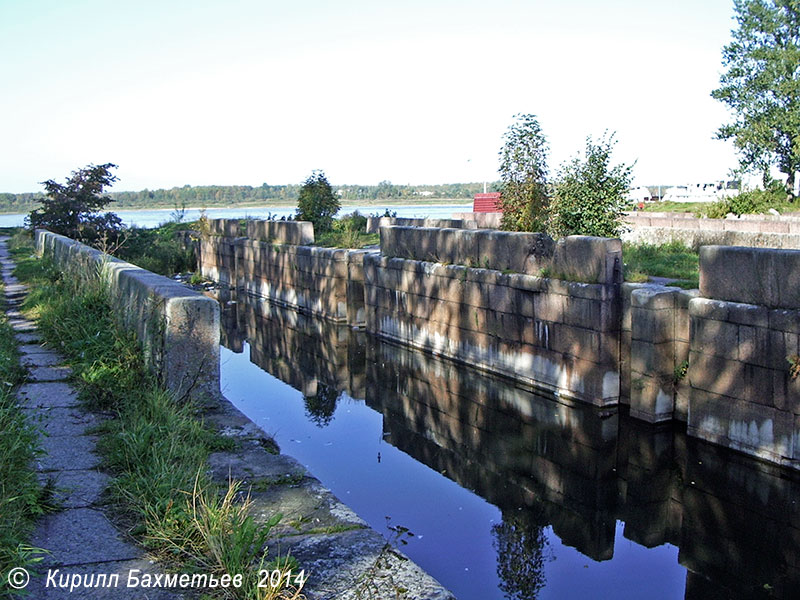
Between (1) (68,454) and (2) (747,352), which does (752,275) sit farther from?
(1) (68,454)

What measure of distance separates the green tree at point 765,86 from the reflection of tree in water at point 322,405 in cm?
3127

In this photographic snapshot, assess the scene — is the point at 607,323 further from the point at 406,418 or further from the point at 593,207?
the point at 593,207

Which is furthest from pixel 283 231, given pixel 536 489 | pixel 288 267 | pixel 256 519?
pixel 256 519

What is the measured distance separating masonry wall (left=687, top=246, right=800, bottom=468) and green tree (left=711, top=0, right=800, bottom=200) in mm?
31365

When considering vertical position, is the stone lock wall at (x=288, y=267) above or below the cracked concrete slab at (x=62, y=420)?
above

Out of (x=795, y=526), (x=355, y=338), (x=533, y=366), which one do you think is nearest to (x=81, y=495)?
(x=795, y=526)

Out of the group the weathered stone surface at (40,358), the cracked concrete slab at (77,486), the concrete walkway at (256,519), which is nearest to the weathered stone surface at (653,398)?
the concrete walkway at (256,519)

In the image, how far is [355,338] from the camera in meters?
14.9

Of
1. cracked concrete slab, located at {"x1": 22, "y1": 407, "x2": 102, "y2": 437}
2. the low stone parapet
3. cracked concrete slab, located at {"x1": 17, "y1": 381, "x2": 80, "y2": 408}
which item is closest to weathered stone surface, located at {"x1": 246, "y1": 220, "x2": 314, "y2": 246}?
the low stone parapet

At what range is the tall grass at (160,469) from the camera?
12.0 feet

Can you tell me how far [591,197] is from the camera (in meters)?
12.0

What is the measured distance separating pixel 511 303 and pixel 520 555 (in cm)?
531

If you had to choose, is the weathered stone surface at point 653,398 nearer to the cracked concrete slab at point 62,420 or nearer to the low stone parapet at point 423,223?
the cracked concrete slab at point 62,420

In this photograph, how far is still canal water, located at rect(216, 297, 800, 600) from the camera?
18.2 ft
